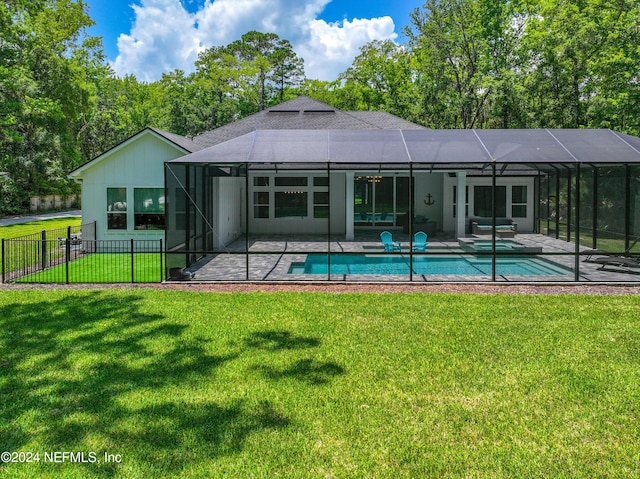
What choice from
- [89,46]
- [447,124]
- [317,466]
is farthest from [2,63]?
[317,466]

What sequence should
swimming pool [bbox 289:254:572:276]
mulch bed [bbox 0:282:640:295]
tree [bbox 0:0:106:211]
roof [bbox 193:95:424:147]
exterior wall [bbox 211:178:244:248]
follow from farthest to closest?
tree [bbox 0:0:106:211] < roof [bbox 193:95:424:147] < exterior wall [bbox 211:178:244:248] < swimming pool [bbox 289:254:572:276] < mulch bed [bbox 0:282:640:295]

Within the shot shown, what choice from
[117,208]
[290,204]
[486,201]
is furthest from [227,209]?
[486,201]

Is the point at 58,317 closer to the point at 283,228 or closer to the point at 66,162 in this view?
the point at 283,228

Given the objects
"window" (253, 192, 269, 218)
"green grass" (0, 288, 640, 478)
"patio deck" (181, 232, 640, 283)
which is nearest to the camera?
"green grass" (0, 288, 640, 478)

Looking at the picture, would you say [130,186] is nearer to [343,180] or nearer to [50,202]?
[343,180]

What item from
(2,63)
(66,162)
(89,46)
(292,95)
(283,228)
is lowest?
(283,228)

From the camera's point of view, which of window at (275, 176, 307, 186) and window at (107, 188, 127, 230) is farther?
window at (275, 176, 307, 186)

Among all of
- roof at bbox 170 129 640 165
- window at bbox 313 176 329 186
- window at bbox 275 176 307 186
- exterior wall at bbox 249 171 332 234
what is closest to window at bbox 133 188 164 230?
roof at bbox 170 129 640 165

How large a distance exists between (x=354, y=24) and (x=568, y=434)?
137 ft

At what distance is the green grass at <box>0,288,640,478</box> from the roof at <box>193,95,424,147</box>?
15528mm

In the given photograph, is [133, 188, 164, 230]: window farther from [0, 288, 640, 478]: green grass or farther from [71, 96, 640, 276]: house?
[0, 288, 640, 478]: green grass

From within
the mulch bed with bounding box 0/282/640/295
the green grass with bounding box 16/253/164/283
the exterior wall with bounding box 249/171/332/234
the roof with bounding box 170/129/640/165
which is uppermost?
the roof with bounding box 170/129/640/165

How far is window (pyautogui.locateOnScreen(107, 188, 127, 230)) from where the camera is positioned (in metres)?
15.9

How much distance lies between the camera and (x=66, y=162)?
3541 centimetres
